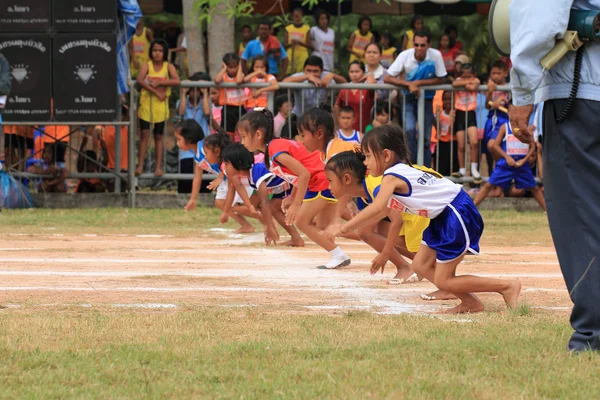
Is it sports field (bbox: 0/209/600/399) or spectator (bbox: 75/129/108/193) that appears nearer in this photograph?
sports field (bbox: 0/209/600/399)

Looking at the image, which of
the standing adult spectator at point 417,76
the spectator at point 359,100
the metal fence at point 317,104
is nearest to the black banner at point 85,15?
the metal fence at point 317,104

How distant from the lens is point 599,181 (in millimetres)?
5320

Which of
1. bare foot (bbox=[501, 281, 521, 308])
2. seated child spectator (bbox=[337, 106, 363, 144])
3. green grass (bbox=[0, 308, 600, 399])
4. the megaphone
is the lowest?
bare foot (bbox=[501, 281, 521, 308])

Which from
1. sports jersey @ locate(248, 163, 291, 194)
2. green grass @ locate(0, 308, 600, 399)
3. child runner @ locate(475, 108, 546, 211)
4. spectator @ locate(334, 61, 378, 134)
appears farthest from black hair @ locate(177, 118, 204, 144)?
green grass @ locate(0, 308, 600, 399)

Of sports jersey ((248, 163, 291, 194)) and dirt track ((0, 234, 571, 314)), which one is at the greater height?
sports jersey ((248, 163, 291, 194))

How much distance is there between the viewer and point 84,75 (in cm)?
1568

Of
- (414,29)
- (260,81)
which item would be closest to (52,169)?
(260,81)

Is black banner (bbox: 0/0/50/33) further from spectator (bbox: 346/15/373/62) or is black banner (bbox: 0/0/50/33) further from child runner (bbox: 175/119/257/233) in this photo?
spectator (bbox: 346/15/373/62)

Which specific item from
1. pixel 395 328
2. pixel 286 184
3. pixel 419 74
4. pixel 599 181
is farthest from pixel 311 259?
pixel 419 74

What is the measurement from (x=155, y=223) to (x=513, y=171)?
16.4 ft

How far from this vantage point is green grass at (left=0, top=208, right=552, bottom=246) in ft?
41.6

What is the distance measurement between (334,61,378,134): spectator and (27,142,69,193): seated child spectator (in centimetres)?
410

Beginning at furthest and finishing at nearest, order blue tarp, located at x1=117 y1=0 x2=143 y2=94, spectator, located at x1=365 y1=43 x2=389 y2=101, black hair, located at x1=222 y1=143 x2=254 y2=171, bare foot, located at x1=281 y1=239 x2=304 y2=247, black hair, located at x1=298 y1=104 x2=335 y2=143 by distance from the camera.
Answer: spectator, located at x1=365 y1=43 x2=389 y2=101 < blue tarp, located at x1=117 y1=0 x2=143 y2=94 < black hair, located at x1=222 y1=143 x2=254 y2=171 < bare foot, located at x1=281 y1=239 x2=304 y2=247 < black hair, located at x1=298 y1=104 x2=335 y2=143

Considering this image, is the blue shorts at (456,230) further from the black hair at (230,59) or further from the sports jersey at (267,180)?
the black hair at (230,59)
